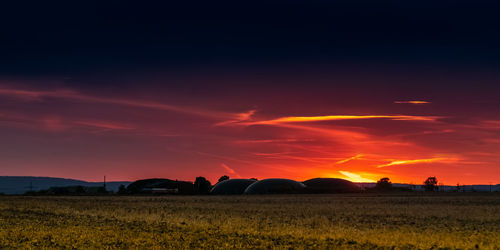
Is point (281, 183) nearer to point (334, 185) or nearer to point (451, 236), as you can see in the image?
point (334, 185)

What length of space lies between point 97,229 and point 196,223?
310 inches

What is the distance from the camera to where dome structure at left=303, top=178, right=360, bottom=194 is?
17350 centimetres

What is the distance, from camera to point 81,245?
91.5ft

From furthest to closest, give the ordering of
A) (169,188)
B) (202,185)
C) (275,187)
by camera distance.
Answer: (202,185) < (169,188) < (275,187)

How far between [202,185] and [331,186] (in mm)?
45716

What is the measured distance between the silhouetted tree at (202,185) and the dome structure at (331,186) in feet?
116

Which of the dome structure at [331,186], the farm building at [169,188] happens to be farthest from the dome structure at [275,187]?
the farm building at [169,188]

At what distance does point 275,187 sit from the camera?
167500 mm

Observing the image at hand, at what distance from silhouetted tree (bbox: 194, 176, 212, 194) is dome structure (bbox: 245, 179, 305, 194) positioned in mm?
20177

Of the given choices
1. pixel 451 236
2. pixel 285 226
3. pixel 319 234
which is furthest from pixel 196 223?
pixel 451 236

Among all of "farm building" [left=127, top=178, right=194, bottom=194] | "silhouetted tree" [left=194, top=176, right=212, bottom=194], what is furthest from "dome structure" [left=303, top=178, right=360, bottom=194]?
"farm building" [left=127, top=178, right=194, bottom=194]

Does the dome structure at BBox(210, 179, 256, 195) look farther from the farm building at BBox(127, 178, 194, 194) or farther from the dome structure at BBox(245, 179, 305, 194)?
the dome structure at BBox(245, 179, 305, 194)

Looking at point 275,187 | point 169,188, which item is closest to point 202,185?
point 169,188

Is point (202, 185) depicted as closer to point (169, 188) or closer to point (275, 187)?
point (169, 188)
